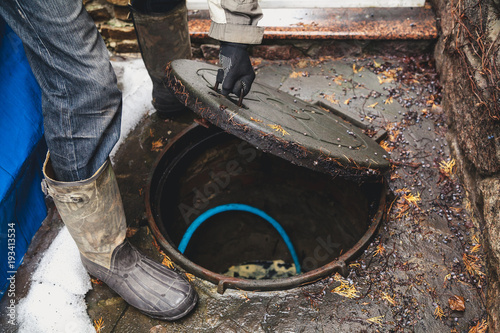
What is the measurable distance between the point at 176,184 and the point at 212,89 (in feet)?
3.51

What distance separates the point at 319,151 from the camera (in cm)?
183

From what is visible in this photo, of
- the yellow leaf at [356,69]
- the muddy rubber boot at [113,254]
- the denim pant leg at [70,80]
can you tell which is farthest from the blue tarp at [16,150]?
the yellow leaf at [356,69]

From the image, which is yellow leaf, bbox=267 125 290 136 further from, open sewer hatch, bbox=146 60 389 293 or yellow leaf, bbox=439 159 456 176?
yellow leaf, bbox=439 159 456 176

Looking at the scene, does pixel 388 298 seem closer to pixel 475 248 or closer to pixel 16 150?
pixel 475 248

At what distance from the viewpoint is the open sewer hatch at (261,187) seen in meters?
1.87

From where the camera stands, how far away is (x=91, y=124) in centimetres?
156

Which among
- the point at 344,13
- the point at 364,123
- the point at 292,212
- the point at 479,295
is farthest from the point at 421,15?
the point at 479,295

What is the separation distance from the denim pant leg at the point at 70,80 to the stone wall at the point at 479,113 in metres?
1.96

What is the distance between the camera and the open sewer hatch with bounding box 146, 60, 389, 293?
187 centimetres

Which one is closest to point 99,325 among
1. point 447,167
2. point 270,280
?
point 270,280

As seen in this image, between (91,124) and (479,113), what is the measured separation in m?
2.12

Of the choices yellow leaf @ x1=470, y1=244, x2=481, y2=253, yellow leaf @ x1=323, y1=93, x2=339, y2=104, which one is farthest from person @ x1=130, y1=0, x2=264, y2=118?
yellow leaf @ x1=470, y1=244, x2=481, y2=253

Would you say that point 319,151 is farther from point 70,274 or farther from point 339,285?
point 70,274

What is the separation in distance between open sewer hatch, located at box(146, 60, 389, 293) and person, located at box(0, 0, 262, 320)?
0.22 meters
